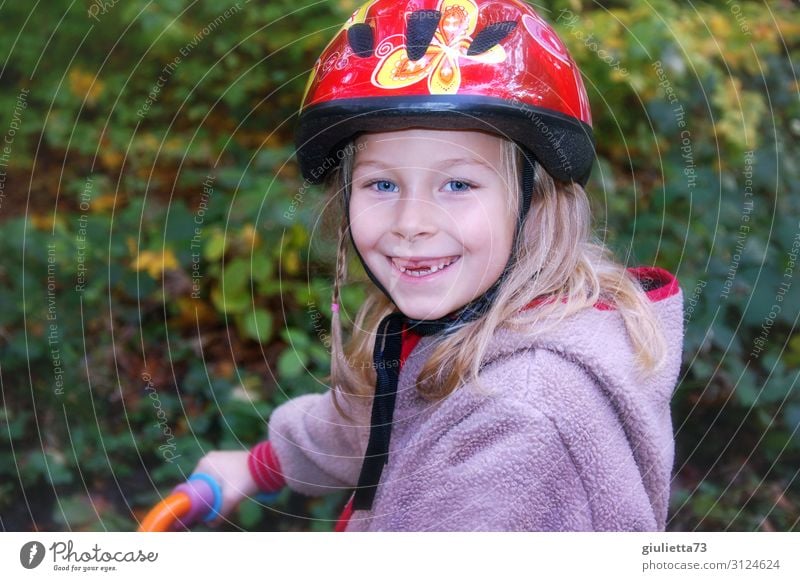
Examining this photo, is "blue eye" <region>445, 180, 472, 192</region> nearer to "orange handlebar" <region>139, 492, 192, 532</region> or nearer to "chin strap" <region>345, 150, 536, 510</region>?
"chin strap" <region>345, 150, 536, 510</region>

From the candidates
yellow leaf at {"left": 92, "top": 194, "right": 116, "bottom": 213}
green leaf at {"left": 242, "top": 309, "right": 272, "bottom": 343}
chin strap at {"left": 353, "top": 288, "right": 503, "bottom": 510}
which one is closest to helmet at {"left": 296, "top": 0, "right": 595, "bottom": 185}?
chin strap at {"left": 353, "top": 288, "right": 503, "bottom": 510}

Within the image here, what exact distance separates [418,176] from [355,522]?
60 centimetres

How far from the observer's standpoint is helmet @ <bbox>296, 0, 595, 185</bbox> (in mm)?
1335

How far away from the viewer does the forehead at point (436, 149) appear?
1.33m

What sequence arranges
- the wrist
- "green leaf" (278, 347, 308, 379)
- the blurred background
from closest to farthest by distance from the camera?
the wrist → "green leaf" (278, 347, 308, 379) → the blurred background

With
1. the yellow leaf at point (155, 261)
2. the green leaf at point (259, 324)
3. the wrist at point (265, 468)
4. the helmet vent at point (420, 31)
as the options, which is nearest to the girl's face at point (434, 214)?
the helmet vent at point (420, 31)

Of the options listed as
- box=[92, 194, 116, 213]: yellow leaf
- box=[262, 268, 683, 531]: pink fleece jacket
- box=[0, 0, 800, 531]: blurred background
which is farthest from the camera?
box=[92, 194, 116, 213]: yellow leaf

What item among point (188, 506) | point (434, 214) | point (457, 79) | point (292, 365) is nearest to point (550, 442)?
point (434, 214)

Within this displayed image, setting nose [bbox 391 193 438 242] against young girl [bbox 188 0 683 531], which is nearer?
young girl [bbox 188 0 683 531]

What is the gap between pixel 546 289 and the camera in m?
1.37

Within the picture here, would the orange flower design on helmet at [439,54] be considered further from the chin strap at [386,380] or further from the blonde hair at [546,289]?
the chin strap at [386,380]

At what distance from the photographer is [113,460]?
232 cm

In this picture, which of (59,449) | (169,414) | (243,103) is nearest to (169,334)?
(169,414)

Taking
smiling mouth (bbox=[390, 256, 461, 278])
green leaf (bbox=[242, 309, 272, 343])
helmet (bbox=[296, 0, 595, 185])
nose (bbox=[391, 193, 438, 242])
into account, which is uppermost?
helmet (bbox=[296, 0, 595, 185])
